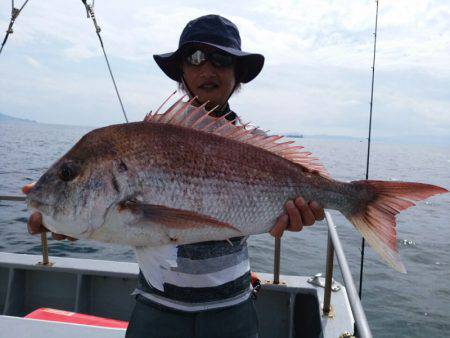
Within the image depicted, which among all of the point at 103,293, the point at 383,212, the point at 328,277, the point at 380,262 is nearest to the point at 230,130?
the point at 383,212

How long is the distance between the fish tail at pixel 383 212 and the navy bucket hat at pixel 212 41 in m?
1.16

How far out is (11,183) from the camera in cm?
1817

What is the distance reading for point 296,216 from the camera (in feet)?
7.48

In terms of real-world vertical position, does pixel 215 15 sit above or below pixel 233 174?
above

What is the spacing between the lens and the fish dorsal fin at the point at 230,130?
2246 mm

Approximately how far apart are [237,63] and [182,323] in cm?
179

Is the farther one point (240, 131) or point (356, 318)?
point (240, 131)

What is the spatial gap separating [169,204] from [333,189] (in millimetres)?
1032

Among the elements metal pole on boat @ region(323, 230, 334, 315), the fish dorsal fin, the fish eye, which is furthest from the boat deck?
the fish eye

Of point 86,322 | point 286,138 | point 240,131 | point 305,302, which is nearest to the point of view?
point 240,131

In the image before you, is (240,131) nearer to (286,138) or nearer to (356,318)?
(286,138)

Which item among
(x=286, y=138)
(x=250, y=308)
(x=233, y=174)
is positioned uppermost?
(x=286, y=138)

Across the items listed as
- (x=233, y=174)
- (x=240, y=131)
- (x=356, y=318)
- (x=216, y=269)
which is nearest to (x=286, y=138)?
(x=240, y=131)

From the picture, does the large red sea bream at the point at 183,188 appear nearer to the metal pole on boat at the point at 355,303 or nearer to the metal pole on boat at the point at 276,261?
the metal pole on boat at the point at 355,303
